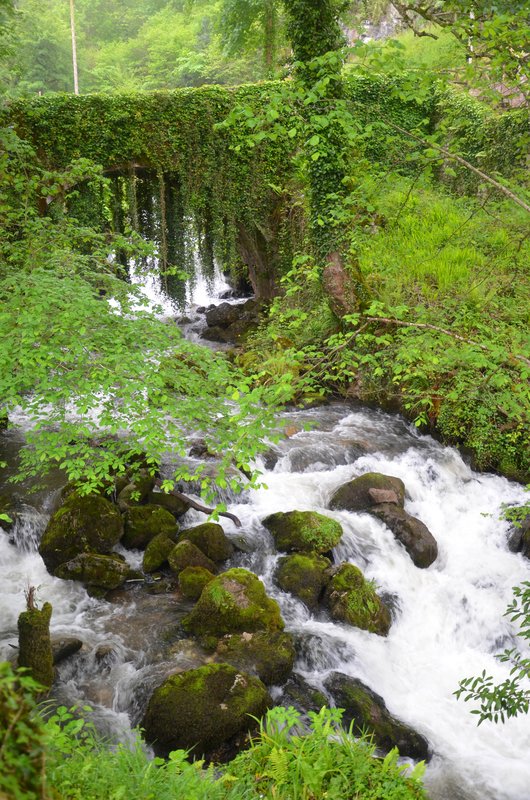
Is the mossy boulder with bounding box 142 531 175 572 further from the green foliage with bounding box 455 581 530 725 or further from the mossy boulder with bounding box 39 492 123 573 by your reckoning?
the green foliage with bounding box 455 581 530 725

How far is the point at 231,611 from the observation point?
228 inches

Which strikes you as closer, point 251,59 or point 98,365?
point 98,365

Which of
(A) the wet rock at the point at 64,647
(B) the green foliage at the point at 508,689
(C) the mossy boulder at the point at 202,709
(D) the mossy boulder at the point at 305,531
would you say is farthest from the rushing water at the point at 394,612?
(B) the green foliage at the point at 508,689

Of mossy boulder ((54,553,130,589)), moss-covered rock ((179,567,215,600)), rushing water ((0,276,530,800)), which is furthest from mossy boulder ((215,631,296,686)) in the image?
mossy boulder ((54,553,130,589))

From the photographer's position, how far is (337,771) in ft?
10.1

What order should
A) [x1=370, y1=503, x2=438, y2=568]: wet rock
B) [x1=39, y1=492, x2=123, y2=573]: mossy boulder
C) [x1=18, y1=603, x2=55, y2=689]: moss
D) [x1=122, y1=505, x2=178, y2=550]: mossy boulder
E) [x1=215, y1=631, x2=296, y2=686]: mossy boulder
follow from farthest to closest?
[x1=370, y1=503, x2=438, y2=568]: wet rock < [x1=122, y1=505, x2=178, y2=550]: mossy boulder < [x1=39, y1=492, x2=123, y2=573]: mossy boulder < [x1=215, y1=631, x2=296, y2=686]: mossy boulder < [x1=18, y1=603, x2=55, y2=689]: moss

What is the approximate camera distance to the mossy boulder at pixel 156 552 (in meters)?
6.84

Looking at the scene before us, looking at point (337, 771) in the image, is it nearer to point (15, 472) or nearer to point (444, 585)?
point (444, 585)

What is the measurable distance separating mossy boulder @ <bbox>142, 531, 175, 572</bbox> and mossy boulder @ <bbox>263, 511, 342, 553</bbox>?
4.88ft

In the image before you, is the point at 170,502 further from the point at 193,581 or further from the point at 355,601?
the point at 355,601

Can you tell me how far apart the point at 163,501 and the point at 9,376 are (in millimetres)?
3732

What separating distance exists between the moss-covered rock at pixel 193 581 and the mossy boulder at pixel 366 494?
2.57m

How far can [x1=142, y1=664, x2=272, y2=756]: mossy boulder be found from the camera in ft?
14.8

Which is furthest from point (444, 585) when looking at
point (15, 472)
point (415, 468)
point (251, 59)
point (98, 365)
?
point (251, 59)
